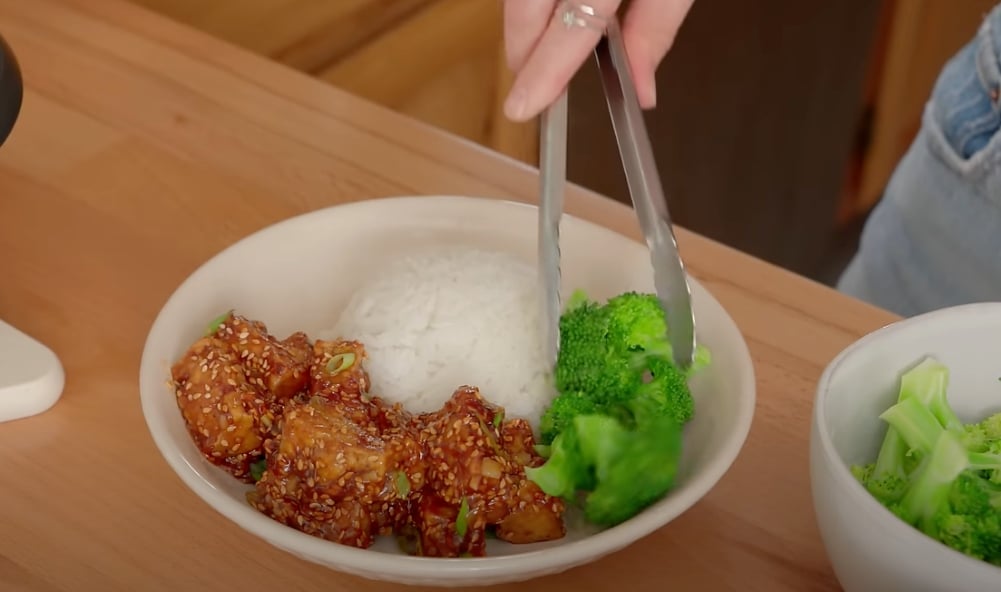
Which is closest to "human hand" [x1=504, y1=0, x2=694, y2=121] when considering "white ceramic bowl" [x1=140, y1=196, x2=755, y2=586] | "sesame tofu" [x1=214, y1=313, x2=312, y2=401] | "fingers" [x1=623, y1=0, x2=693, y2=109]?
"fingers" [x1=623, y1=0, x2=693, y2=109]

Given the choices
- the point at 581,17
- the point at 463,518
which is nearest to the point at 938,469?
the point at 463,518

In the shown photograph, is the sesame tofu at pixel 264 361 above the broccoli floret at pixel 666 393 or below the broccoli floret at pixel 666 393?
below

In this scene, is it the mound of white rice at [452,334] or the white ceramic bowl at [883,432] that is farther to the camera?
the mound of white rice at [452,334]

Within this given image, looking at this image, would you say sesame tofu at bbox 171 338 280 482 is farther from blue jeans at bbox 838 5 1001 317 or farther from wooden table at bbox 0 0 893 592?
blue jeans at bbox 838 5 1001 317

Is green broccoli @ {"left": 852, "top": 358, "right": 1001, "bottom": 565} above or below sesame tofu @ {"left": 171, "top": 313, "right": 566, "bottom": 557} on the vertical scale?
above

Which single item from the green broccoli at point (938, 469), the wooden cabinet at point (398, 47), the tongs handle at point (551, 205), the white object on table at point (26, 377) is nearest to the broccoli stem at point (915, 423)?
the green broccoli at point (938, 469)

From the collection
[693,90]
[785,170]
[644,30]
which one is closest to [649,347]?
[644,30]

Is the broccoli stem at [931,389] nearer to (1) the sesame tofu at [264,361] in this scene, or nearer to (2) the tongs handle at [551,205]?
(2) the tongs handle at [551,205]
